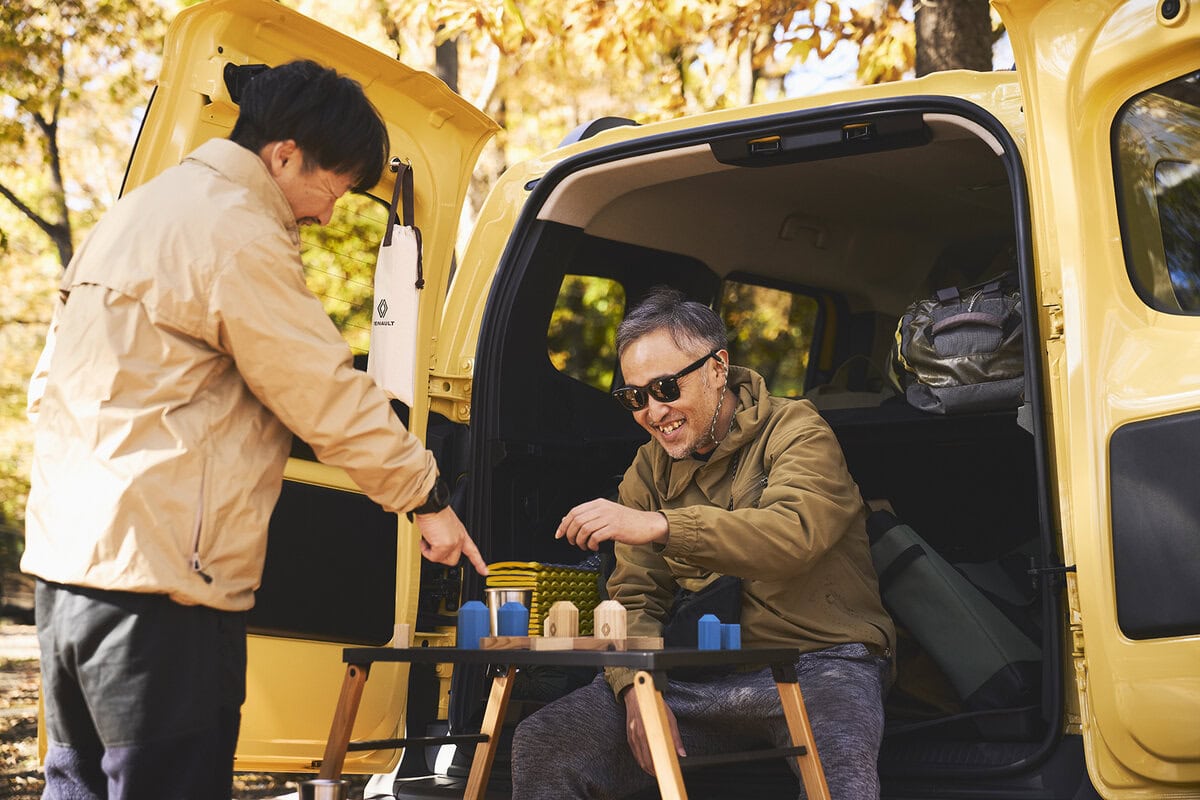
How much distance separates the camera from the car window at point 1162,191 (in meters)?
2.85

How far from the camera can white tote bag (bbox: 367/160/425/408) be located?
363cm

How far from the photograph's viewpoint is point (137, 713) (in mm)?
2211

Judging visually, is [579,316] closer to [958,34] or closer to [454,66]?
[958,34]

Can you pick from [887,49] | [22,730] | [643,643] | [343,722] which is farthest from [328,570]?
[887,49]

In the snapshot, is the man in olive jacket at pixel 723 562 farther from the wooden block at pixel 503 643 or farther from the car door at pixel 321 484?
the car door at pixel 321 484

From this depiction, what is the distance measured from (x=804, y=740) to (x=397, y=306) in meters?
1.62

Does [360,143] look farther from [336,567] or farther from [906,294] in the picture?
[906,294]

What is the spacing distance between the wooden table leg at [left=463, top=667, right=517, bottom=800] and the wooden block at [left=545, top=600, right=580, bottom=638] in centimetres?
45

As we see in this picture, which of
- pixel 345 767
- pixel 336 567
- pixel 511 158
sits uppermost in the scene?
pixel 511 158

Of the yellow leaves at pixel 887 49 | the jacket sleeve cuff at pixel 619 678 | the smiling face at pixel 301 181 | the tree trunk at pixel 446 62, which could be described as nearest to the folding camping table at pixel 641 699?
the jacket sleeve cuff at pixel 619 678

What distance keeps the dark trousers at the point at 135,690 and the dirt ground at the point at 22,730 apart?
8.65 ft

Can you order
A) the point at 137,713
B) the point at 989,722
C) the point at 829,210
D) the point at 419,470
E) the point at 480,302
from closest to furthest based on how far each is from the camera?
the point at 137,713 < the point at 419,470 < the point at 989,722 < the point at 480,302 < the point at 829,210

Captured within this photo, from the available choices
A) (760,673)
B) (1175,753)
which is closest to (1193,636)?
(1175,753)

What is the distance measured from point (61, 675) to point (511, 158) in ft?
41.9
